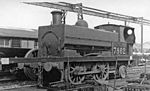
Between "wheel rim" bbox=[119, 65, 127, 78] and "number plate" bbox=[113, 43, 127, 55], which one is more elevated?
"number plate" bbox=[113, 43, 127, 55]

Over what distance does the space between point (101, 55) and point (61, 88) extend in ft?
13.0

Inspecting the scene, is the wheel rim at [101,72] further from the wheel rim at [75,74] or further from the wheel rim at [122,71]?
the wheel rim at [122,71]

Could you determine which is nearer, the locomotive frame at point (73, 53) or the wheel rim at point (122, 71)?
the locomotive frame at point (73, 53)

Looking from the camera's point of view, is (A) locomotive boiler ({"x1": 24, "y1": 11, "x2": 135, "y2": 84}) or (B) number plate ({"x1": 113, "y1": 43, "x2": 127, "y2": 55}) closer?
(A) locomotive boiler ({"x1": 24, "y1": 11, "x2": 135, "y2": 84})

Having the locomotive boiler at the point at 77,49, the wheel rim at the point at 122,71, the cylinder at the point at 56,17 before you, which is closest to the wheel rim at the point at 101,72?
the locomotive boiler at the point at 77,49

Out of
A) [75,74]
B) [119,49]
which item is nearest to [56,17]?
[75,74]

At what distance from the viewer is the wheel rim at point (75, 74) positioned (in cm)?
1027

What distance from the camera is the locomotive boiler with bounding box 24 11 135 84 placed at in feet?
34.5

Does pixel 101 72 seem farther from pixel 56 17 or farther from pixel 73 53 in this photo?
pixel 56 17

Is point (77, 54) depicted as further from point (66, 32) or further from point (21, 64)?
point (21, 64)

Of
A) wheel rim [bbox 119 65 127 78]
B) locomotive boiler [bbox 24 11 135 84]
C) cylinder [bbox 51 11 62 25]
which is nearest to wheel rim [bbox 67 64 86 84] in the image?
locomotive boiler [bbox 24 11 135 84]

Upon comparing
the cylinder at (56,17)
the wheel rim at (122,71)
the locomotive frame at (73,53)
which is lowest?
the wheel rim at (122,71)

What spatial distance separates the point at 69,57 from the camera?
10000 millimetres

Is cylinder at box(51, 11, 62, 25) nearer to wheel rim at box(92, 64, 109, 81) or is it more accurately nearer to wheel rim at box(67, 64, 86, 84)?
wheel rim at box(67, 64, 86, 84)
